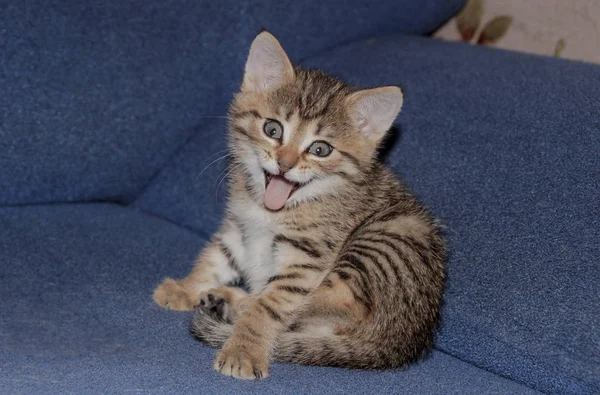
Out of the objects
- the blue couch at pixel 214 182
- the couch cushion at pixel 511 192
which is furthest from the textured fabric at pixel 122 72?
the couch cushion at pixel 511 192

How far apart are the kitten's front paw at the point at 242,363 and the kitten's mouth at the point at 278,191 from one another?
0.38m

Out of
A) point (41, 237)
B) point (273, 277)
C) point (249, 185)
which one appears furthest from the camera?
point (41, 237)

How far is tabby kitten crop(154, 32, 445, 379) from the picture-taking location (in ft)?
5.33

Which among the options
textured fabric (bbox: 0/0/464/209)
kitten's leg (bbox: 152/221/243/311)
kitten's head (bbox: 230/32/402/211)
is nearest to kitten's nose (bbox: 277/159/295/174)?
kitten's head (bbox: 230/32/402/211)

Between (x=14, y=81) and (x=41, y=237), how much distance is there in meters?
0.45

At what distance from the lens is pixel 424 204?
1968 millimetres

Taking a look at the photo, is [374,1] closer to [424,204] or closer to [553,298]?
[424,204]

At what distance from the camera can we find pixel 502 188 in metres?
1.85

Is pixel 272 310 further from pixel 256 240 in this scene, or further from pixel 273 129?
A: pixel 273 129

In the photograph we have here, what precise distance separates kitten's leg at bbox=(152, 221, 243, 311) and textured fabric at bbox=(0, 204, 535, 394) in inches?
3.3

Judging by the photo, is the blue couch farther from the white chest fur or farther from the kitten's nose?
the kitten's nose

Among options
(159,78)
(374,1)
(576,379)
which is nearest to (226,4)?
(159,78)

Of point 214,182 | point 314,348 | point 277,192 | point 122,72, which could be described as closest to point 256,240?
point 277,192

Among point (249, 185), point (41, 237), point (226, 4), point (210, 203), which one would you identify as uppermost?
point (226, 4)
